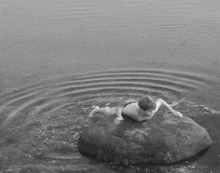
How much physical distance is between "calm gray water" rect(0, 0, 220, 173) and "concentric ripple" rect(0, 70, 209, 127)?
3 cm

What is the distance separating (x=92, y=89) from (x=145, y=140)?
4.53m

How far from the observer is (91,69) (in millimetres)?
17141

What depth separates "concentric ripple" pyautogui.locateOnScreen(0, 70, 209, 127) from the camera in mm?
14062

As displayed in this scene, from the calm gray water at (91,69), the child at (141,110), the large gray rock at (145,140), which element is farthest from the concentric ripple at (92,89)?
the large gray rock at (145,140)

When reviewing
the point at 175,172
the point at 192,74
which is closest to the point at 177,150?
the point at 175,172

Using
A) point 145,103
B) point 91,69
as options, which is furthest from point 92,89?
point 145,103

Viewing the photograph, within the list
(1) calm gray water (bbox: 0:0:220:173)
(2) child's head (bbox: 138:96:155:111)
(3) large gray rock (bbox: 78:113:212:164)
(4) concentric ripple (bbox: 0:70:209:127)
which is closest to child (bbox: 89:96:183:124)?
(2) child's head (bbox: 138:96:155:111)

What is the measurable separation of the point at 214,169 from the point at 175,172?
92cm

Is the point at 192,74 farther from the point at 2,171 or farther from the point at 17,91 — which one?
the point at 2,171

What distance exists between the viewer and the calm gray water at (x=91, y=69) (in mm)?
11539

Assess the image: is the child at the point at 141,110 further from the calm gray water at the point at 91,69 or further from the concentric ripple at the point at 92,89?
the concentric ripple at the point at 92,89

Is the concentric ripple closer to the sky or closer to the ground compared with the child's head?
closer to the sky

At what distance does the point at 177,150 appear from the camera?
10.9 metres

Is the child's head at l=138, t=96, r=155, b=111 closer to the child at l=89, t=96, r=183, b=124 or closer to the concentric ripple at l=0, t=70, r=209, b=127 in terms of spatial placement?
the child at l=89, t=96, r=183, b=124
